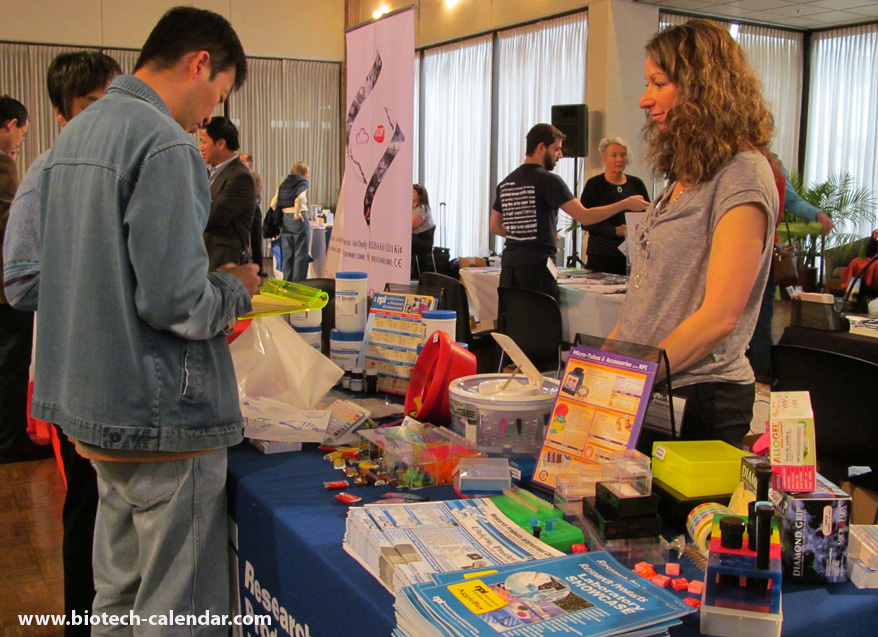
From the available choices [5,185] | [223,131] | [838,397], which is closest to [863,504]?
[838,397]

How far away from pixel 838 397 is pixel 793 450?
55.9 inches

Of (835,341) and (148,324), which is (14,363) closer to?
(148,324)

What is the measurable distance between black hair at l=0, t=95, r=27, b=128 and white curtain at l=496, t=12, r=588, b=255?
5.17m

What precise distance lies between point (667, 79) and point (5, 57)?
35.2 feet

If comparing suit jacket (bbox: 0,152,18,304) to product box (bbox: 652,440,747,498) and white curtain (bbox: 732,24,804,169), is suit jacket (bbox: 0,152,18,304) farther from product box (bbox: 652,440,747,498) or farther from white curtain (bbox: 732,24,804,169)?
white curtain (bbox: 732,24,804,169)

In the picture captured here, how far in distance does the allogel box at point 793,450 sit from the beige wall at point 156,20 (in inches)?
409

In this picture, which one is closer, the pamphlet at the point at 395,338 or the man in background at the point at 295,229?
the pamphlet at the point at 395,338

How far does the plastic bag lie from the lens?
1.80 m

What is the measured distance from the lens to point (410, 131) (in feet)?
9.44

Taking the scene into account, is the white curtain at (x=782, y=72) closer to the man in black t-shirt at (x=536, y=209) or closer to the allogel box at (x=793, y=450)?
the man in black t-shirt at (x=536, y=209)

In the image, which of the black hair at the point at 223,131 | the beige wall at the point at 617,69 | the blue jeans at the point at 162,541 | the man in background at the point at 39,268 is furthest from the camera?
the beige wall at the point at 617,69

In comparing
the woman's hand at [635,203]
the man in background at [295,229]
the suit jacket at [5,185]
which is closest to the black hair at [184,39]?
the suit jacket at [5,185]

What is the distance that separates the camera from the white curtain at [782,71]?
328 inches

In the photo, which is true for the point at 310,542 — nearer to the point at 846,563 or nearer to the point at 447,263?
the point at 846,563
